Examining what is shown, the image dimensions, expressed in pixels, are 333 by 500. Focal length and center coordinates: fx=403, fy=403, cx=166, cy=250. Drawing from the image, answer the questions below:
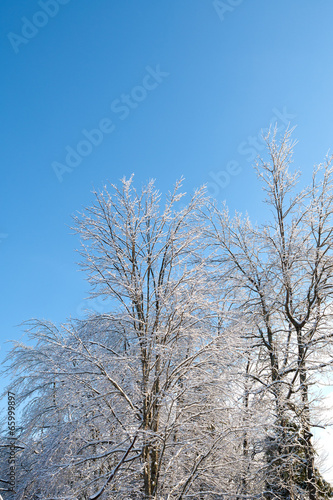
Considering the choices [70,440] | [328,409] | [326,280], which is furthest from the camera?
[326,280]

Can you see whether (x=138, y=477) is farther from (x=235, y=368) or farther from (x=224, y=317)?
(x=224, y=317)

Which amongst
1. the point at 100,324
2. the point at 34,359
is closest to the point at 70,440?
the point at 100,324

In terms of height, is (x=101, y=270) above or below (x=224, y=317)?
above

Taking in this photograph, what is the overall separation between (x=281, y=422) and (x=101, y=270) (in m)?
4.96

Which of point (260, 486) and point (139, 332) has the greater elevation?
Result: point (139, 332)

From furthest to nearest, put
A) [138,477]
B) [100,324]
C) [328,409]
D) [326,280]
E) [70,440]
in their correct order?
1. [326,280]
2. [328,409]
3. [100,324]
4. [138,477]
5. [70,440]

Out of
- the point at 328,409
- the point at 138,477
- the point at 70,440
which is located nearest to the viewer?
the point at 70,440

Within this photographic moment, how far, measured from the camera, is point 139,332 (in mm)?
6004

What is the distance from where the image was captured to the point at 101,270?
649 cm

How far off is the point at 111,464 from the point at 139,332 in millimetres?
2163

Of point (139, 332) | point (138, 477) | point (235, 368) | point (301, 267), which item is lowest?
point (138, 477)

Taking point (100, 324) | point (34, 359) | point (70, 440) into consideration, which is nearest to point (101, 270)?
point (100, 324)

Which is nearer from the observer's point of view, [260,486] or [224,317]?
[224,317]

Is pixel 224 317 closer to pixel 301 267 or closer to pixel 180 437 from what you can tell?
pixel 180 437
